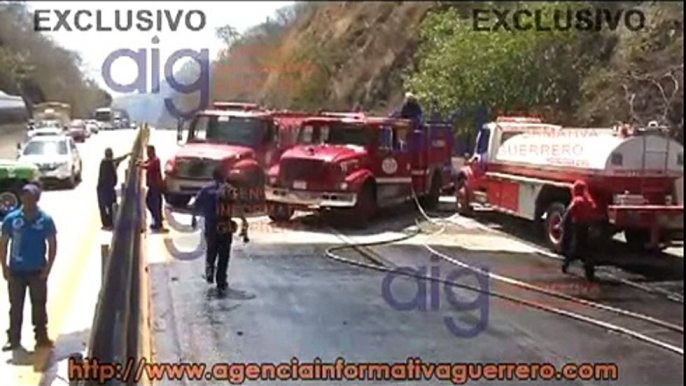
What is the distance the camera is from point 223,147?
63.1ft

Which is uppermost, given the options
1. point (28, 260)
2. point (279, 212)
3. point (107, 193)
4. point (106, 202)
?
point (28, 260)

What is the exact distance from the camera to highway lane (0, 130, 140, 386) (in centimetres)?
834

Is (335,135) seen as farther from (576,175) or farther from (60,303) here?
(60,303)

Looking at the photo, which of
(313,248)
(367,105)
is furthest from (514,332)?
(367,105)

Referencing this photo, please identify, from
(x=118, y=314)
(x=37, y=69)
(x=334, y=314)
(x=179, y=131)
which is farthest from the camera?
(x=179, y=131)

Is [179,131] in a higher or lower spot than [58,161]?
higher

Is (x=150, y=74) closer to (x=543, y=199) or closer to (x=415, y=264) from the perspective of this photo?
(x=415, y=264)

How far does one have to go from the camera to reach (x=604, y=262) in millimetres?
13289

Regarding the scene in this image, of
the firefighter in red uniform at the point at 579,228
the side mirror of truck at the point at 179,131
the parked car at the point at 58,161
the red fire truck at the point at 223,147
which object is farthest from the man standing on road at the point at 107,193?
the firefighter in red uniform at the point at 579,228

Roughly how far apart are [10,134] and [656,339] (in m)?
6.14

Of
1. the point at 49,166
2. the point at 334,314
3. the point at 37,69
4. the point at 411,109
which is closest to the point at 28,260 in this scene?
the point at 37,69

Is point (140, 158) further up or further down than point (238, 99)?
further down

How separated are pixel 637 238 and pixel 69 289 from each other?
689 centimetres

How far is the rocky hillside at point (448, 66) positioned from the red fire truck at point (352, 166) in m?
1.14
